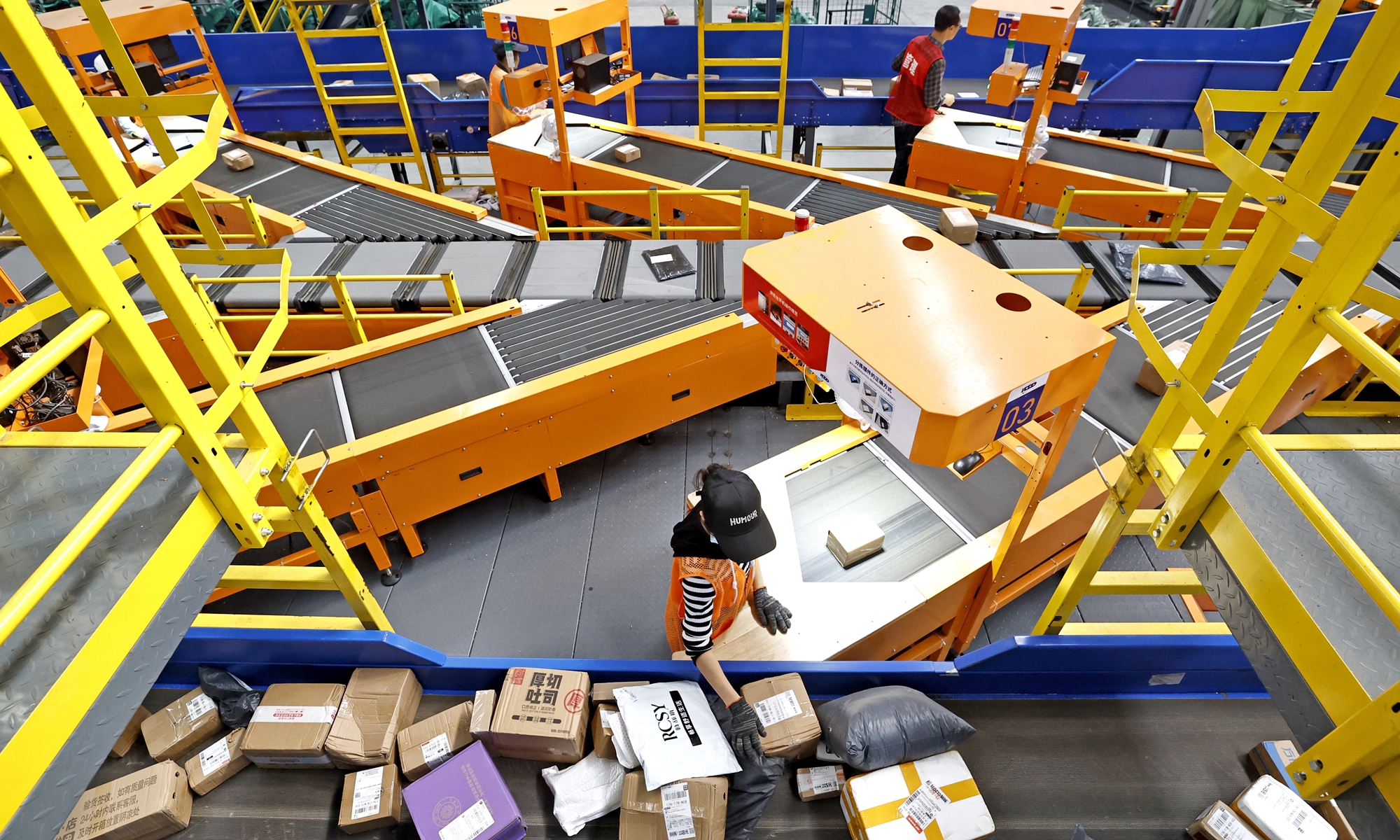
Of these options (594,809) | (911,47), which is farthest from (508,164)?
(594,809)

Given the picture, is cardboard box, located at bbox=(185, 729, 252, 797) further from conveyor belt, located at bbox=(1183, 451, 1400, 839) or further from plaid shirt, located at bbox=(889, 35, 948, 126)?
plaid shirt, located at bbox=(889, 35, 948, 126)

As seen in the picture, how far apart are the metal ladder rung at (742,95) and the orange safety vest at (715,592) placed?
7.60 meters

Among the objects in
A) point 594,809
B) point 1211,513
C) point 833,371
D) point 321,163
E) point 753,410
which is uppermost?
point 833,371

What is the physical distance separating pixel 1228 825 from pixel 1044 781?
644 mm

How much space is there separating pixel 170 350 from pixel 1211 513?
677 centimetres

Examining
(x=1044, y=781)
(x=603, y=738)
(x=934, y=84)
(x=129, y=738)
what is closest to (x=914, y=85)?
(x=934, y=84)

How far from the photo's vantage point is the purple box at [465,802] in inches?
108

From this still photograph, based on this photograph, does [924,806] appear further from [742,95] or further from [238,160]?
[238,160]

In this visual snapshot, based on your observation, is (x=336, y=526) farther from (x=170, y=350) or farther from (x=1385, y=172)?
(x=1385, y=172)

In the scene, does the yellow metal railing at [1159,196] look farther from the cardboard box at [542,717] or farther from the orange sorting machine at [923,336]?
the cardboard box at [542,717]

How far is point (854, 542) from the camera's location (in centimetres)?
384

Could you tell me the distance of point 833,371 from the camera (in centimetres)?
247

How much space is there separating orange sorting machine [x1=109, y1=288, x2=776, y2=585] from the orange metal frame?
1.76 m

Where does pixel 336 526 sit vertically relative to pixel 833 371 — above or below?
below
